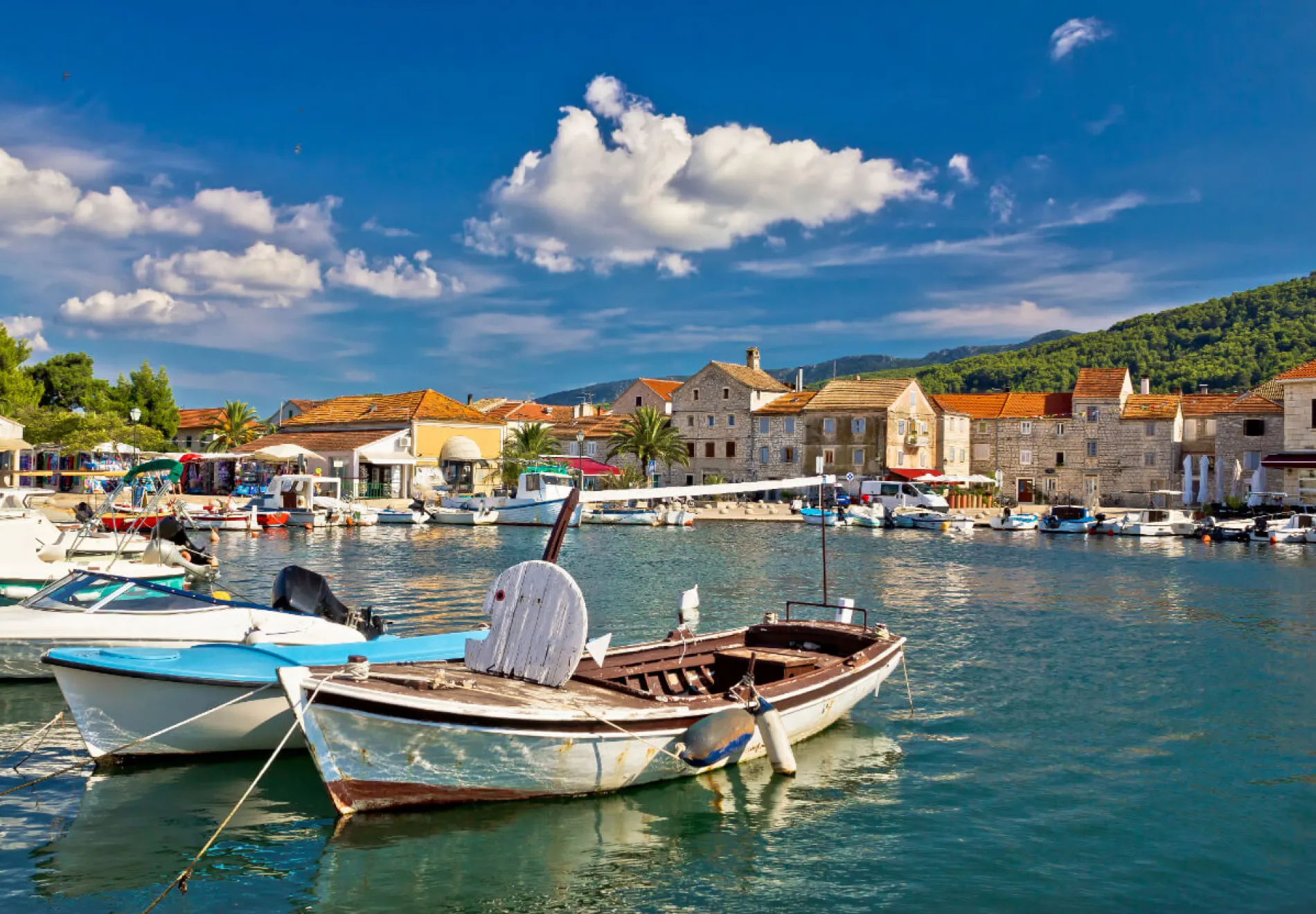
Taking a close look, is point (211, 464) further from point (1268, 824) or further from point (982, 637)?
point (1268, 824)

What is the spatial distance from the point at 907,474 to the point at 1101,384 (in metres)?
17.9

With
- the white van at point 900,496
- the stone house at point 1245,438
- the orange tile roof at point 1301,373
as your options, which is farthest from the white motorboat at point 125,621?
the stone house at point 1245,438

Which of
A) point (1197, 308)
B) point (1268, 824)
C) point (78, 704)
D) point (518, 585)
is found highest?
point (1197, 308)

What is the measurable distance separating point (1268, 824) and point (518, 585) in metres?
8.69

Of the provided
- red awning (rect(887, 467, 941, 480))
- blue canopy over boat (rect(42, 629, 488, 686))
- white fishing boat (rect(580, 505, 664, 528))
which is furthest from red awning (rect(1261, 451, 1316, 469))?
blue canopy over boat (rect(42, 629, 488, 686))

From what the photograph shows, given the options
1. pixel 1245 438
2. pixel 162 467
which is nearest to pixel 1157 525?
pixel 1245 438

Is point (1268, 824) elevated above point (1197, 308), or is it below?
below

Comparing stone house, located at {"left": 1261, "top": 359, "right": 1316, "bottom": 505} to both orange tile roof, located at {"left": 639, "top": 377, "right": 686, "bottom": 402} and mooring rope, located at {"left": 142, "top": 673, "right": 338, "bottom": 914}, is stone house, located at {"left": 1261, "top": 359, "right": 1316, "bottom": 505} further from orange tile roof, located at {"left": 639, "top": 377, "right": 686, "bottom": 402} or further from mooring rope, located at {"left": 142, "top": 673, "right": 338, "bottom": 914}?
mooring rope, located at {"left": 142, "top": 673, "right": 338, "bottom": 914}

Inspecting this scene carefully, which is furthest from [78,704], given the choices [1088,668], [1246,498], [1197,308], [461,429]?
[1197,308]

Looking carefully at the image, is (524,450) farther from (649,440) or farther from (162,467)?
(162,467)

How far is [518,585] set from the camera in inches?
438

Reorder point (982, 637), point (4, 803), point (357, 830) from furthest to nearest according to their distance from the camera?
point (982, 637), point (4, 803), point (357, 830)

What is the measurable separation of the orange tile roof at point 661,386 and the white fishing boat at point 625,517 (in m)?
26.2

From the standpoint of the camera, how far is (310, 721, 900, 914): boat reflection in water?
8891mm
